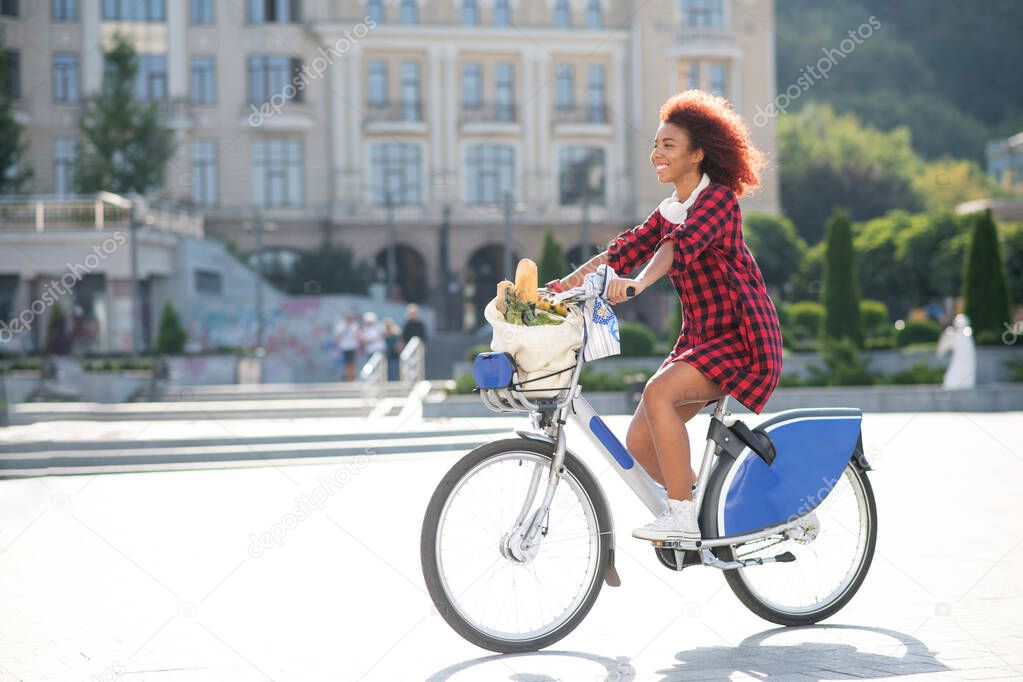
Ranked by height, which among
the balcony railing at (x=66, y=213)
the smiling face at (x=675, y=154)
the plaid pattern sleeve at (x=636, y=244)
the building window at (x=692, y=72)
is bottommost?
the plaid pattern sleeve at (x=636, y=244)

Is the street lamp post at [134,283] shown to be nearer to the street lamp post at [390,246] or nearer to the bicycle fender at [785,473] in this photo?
the street lamp post at [390,246]

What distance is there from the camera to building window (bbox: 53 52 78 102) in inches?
1970

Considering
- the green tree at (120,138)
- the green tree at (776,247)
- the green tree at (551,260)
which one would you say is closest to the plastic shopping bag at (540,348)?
the green tree at (551,260)

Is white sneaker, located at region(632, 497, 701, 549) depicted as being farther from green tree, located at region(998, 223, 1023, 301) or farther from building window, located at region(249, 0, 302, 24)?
building window, located at region(249, 0, 302, 24)

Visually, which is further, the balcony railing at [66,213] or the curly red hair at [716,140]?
the balcony railing at [66,213]

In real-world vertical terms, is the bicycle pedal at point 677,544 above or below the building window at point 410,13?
below

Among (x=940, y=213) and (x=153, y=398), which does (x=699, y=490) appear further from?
(x=940, y=213)

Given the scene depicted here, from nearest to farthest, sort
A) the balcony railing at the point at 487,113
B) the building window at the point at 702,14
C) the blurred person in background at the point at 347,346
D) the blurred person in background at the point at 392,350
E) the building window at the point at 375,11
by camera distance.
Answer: the blurred person in background at the point at 392,350
the blurred person in background at the point at 347,346
the building window at the point at 375,11
the balcony railing at the point at 487,113
the building window at the point at 702,14

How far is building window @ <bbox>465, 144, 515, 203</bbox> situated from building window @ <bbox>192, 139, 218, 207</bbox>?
1017cm

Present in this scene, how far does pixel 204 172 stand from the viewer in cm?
5156

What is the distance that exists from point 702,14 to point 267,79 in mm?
18521

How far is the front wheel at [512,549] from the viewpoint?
4.34m

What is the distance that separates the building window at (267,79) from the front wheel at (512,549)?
1925 inches

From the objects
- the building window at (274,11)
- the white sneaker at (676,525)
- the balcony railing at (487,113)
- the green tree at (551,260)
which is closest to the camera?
the white sneaker at (676,525)
